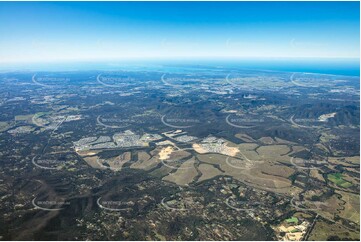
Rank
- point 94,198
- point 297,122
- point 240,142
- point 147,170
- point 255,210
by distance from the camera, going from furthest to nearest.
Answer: point 297,122 → point 240,142 → point 147,170 → point 94,198 → point 255,210

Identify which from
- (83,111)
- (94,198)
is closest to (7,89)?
(83,111)

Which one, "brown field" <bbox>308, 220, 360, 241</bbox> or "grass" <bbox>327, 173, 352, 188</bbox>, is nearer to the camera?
"brown field" <bbox>308, 220, 360, 241</bbox>

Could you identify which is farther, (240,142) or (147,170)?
(240,142)

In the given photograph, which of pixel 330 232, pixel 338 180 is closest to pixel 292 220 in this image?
pixel 330 232

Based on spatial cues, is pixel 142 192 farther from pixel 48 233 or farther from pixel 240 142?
pixel 240 142

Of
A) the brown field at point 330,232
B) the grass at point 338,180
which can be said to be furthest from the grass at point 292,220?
the grass at point 338,180

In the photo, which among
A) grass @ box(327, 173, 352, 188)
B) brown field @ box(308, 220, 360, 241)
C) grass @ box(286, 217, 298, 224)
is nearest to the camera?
brown field @ box(308, 220, 360, 241)

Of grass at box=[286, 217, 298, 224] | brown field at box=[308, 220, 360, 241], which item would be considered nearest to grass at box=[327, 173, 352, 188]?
brown field at box=[308, 220, 360, 241]

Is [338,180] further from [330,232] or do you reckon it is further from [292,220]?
[292,220]

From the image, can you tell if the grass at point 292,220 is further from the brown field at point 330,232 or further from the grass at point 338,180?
the grass at point 338,180

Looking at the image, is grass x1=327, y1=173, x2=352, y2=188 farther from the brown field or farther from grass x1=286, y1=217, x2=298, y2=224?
grass x1=286, y1=217, x2=298, y2=224

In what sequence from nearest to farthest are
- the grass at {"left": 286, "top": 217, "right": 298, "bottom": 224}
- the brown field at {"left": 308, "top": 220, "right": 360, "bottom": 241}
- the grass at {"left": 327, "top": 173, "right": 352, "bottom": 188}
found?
the brown field at {"left": 308, "top": 220, "right": 360, "bottom": 241} < the grass at {"left": 286, "top": 217, "right": 298, "bottom": 224} < the grass at {"left": 327, "top": 173, "right": 352, "bottom": 188}
